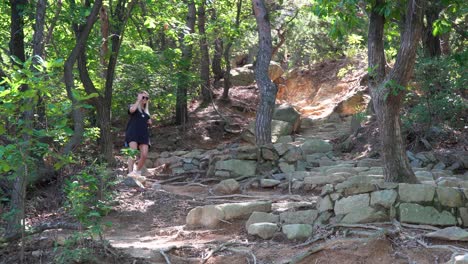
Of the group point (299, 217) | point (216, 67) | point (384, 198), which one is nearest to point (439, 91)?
point (384, 198)

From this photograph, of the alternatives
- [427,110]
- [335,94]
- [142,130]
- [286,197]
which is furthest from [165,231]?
[335,94]

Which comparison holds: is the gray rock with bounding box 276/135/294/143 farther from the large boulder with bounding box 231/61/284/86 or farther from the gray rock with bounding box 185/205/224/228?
the gray rock with bounding box 185/205/224/228

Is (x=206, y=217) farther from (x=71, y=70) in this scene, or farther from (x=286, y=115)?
(x=286, y=115)

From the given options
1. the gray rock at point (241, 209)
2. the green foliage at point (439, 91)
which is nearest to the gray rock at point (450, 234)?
the gray rock at point (241, 209)

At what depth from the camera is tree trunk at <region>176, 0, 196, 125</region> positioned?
48.0 ft

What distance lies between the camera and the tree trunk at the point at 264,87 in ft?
36.2

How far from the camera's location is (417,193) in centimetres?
568

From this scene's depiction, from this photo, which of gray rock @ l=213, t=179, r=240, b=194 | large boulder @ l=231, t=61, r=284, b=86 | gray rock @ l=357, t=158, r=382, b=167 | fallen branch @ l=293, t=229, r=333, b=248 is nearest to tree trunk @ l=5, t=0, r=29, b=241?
fallen branch @ l=293, t=229, r=333, b=248

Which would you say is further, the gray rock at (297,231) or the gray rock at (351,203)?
the gray rock at (351,203)

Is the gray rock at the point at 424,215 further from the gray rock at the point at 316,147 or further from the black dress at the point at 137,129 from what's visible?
the gray rock at the point at 316,147

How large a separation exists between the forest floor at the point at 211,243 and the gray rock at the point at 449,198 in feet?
1.59

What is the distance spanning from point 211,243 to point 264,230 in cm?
60

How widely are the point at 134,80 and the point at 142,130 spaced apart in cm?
452

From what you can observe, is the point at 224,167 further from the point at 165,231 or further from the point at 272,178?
the point at 165,231
